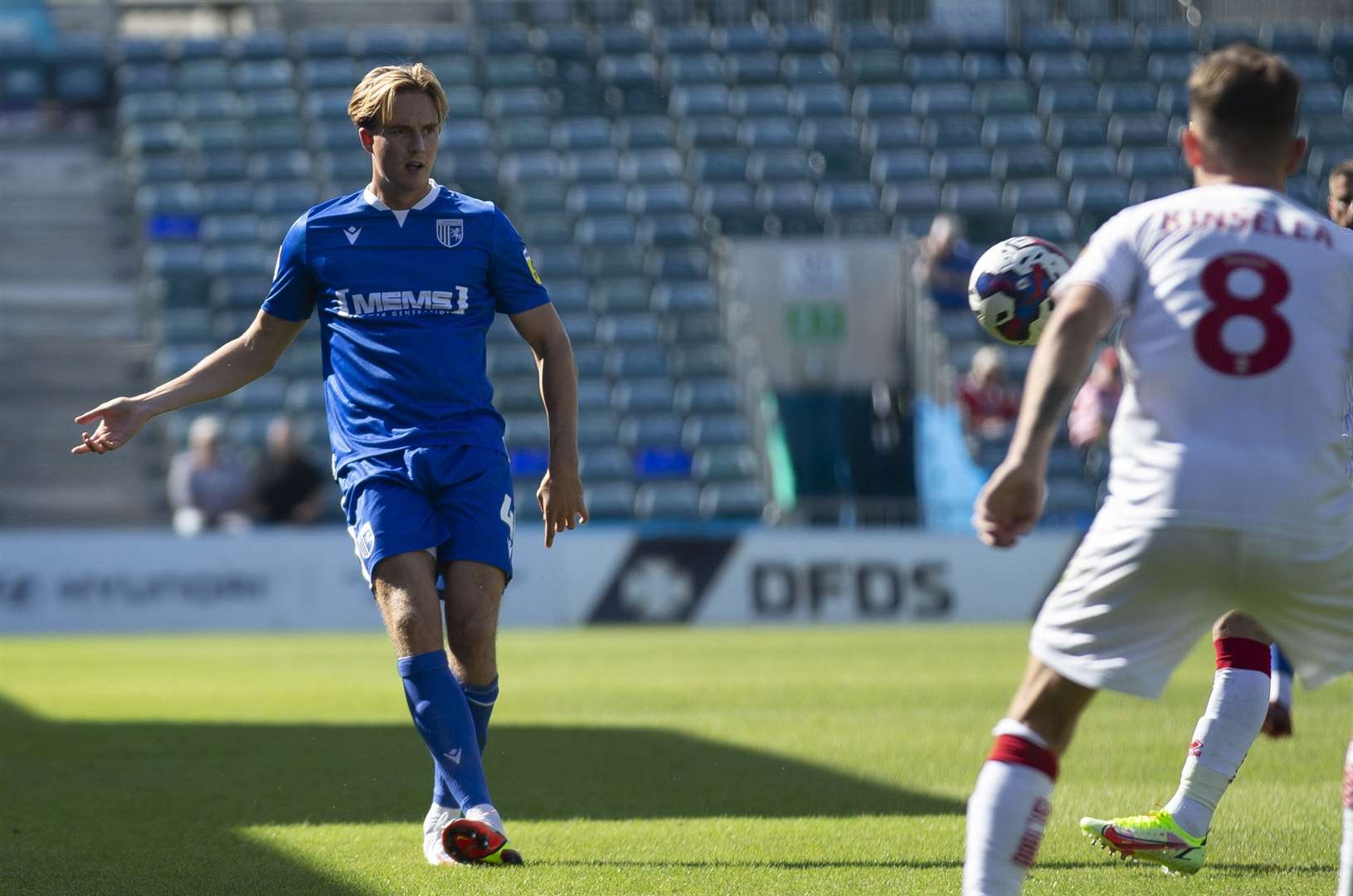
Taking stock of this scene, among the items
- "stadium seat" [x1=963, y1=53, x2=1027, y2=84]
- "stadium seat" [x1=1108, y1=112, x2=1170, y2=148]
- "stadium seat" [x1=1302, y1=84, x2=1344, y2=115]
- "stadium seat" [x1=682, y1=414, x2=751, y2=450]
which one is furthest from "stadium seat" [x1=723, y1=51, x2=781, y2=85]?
"stadium seat" [x1=1302, y1=84, x2=1344, y2=115]

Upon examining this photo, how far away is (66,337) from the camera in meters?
24.8

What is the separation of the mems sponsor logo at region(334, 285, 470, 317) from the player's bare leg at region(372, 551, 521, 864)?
0.75 meters

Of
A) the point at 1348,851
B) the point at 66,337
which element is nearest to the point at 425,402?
the point at 1348,851

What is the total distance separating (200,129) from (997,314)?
23.0 m

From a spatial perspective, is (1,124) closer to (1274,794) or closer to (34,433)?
(34,433)

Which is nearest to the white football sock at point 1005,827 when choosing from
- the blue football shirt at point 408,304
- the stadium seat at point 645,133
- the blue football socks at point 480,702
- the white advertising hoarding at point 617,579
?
the blue football socks at point 480,702

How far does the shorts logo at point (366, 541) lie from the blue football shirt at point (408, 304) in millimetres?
227

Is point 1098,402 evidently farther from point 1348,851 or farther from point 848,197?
point 1348,851

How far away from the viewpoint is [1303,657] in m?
3.98

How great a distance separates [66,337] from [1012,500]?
74.3 feet

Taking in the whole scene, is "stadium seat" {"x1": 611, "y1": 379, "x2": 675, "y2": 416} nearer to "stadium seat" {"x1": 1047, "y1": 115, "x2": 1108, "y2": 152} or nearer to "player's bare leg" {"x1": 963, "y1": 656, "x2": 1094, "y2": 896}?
"stadium seat" {"x1": 1047, "y1": 115, "x2": 1108, "y2": 152}

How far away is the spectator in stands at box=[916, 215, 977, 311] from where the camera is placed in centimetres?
2234

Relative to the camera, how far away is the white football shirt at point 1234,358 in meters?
3.81

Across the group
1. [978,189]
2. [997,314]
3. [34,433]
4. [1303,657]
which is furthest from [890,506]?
[1303,657]
